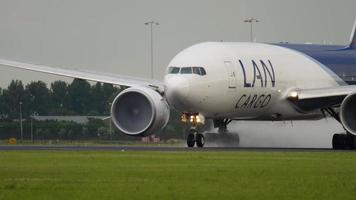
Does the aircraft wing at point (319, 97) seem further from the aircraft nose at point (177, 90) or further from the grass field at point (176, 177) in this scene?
the grass field at point (176, 177)

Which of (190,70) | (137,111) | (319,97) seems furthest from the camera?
(137,111)

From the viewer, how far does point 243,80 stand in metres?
54.6

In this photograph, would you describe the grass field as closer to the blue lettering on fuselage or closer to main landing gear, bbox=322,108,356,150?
main landing gear, bbox=322,108,356,150

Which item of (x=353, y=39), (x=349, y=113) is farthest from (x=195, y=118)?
(x=353, y=39)

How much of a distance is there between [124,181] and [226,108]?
1034 inches

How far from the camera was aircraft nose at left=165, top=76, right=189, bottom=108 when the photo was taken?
5200 centimetres

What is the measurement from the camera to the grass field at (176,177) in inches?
986

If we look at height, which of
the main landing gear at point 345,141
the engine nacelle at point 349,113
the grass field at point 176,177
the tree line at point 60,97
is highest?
the tree line at point 60,97

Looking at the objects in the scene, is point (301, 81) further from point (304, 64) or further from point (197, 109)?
point (197, 109)

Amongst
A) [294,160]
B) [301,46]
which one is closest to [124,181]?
[294,160]

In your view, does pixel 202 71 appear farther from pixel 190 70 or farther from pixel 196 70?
pixel 190 70

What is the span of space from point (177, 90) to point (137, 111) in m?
4.39

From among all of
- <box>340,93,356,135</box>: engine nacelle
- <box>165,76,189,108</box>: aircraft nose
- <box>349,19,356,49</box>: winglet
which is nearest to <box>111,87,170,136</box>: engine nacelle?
<box>165,76,189,108</box>: aircraft nose

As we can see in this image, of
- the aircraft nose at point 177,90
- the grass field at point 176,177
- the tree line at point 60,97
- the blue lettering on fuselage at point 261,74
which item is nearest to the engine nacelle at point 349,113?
the blue lettering on fuselage at point 261,74
